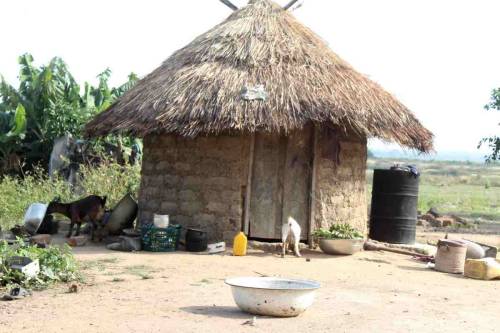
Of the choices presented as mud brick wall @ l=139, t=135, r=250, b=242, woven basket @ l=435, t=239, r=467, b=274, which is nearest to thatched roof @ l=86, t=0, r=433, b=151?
mud brick wall @ l=139, t=135, r=250, b=242

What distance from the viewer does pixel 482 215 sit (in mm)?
22188

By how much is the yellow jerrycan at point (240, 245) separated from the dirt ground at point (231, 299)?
0.16 m

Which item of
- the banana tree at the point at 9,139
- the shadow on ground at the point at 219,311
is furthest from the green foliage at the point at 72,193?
the shadow on ground at the point at 219,311

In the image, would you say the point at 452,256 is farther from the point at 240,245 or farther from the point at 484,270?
the point at 240,245

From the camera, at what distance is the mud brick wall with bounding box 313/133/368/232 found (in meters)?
10.6

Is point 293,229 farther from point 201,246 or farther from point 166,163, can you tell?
point 166,163

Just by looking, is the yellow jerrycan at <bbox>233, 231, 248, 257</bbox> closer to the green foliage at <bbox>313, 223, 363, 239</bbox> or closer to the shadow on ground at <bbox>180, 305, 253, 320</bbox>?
the green foliage at <bbox>313, 223, 363, 239</bbox>

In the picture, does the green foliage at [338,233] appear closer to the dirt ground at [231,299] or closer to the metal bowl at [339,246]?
the metal bowl at [339,246]

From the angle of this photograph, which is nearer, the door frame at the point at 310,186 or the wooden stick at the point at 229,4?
the door frame at the point at 310,186

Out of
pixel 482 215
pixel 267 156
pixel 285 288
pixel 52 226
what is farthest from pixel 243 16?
pixel 482 215

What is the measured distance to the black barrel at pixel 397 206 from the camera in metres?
11.3

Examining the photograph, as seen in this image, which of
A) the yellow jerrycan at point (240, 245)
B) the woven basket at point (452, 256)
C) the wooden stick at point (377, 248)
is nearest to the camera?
the woven basket at point (452, 256)

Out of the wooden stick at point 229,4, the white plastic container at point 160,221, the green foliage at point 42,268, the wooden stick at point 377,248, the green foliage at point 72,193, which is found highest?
the wooden stick at point 229,4

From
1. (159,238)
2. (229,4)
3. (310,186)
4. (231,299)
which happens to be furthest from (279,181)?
(231,299)
